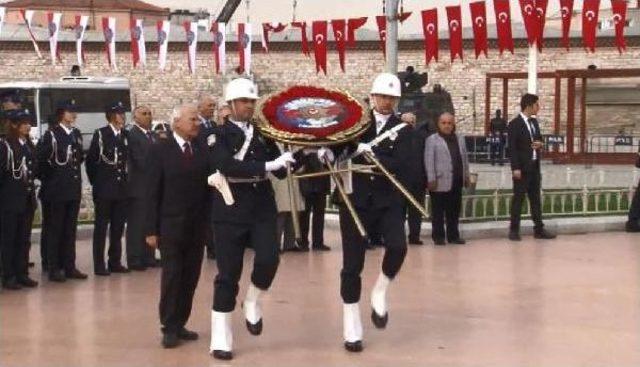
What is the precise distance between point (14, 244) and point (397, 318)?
359cm

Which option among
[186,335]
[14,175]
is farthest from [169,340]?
[14,175]

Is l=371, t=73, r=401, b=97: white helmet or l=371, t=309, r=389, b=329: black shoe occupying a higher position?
l=371, t=73, r=401, b=97: white helmet

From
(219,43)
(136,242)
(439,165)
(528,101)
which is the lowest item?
(136,242)

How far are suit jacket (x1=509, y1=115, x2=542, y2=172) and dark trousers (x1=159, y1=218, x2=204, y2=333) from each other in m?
6.67

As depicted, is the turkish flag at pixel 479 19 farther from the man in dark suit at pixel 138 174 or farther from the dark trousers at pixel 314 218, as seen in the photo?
the man in dark suit at pixel 138 174

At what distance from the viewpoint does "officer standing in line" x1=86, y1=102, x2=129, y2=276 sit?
11328 mm

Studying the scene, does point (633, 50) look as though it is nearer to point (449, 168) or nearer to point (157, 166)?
point (449, 168)

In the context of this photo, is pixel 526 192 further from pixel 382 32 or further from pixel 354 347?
pixel 382 32

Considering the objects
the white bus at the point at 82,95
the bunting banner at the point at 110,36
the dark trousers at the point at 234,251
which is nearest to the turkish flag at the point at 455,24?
the white bus at the point at 82,95

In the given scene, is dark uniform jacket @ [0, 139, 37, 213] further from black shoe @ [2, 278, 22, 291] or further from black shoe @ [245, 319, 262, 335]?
black shoe @ [245, 319, 262, 335]

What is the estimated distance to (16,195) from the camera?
10180 mm

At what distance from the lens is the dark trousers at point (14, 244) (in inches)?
400

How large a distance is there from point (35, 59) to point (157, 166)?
112 ft

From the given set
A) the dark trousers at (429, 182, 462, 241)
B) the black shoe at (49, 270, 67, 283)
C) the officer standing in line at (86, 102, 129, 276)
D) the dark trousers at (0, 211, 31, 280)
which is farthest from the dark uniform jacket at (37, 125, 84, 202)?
the dark trousers at (429, 182, 462, 241)
